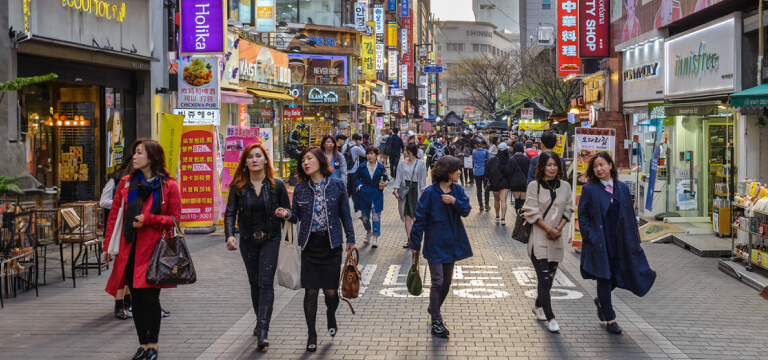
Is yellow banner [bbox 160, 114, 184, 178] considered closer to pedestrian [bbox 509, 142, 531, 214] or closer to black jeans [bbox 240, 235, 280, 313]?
pedestrian [bbox 509, 142, 531, 214]

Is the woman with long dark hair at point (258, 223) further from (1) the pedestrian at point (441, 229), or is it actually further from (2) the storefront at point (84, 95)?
(2) the storefront at point (84, 95)

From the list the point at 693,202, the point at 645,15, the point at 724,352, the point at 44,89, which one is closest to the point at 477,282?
the point at 724,352

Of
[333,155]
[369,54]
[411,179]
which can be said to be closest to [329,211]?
[411,179]

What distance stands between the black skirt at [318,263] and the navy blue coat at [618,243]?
2446 millimetres

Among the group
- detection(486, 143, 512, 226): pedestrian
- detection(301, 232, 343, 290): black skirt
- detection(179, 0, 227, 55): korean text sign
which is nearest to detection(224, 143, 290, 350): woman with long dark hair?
detection(301, 232, 343, 290): black skirt

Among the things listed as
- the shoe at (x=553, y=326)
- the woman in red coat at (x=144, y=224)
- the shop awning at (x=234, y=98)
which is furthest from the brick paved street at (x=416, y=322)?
the shop awning at (x=234, y=98)

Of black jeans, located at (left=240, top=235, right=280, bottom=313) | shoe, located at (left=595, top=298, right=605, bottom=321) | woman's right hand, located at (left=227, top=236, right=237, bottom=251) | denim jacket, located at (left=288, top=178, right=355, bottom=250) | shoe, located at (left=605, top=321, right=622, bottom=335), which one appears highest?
denim jacket, located at (left=288, top=178, right=355, bottom=250)

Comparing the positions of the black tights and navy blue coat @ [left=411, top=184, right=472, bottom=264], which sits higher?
navy blue coat @ [left=411, top=184, right=472, bottom=264]

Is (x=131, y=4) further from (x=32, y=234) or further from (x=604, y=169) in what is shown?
(x=604, y=169)

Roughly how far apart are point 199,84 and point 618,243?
10.3 meters

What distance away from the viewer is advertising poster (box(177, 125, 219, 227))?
15117 mm

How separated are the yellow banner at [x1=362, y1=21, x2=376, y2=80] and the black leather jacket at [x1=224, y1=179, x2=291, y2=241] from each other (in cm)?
4086

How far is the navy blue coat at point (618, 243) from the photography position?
7.71m

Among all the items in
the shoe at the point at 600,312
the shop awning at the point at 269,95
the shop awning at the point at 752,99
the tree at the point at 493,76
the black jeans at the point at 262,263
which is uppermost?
the tree at the point at 493,76
